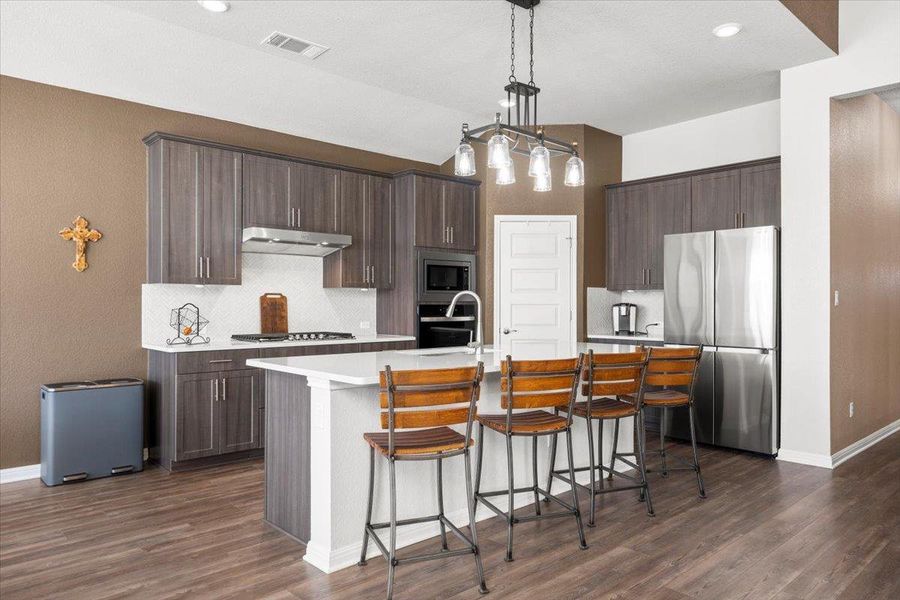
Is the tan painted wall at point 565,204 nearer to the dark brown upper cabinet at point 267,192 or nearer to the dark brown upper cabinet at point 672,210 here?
the dark brown upper cabinet at point 672,210

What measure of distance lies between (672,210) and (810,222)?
1407 millimetres

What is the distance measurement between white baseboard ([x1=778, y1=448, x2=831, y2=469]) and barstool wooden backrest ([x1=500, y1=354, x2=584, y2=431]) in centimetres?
265

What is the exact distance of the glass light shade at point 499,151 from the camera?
325 centimetres

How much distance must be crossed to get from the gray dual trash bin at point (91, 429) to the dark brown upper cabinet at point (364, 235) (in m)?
2.05

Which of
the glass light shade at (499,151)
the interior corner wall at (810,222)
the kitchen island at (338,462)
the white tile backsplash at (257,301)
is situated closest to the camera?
the kitchen island at (338,462)

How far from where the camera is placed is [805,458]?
4.64 metres

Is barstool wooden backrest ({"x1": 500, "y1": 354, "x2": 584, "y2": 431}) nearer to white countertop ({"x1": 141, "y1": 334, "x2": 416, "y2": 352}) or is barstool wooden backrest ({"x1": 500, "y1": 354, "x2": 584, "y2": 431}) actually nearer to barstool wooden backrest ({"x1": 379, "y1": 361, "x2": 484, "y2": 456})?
barstool wooden backrest ({"x1": 379, "y1": 361, "x2": 484, "y2": 456})

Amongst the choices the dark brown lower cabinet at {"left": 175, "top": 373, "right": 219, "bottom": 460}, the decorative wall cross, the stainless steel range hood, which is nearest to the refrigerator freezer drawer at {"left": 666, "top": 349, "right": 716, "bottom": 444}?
the stainless steel range hood

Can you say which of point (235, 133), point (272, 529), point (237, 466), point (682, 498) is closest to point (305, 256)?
point (235, 133)

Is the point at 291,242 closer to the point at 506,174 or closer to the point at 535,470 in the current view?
the point at 506,174

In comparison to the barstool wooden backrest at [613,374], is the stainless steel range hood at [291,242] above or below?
above

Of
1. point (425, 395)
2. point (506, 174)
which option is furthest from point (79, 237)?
point (425, 395)

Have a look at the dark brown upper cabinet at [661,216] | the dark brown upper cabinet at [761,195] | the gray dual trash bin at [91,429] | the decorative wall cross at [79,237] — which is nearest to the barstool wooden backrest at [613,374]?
the dark brown upper cabinet at [761,195]

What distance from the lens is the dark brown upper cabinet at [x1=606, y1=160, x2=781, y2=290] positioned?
17.3ft
